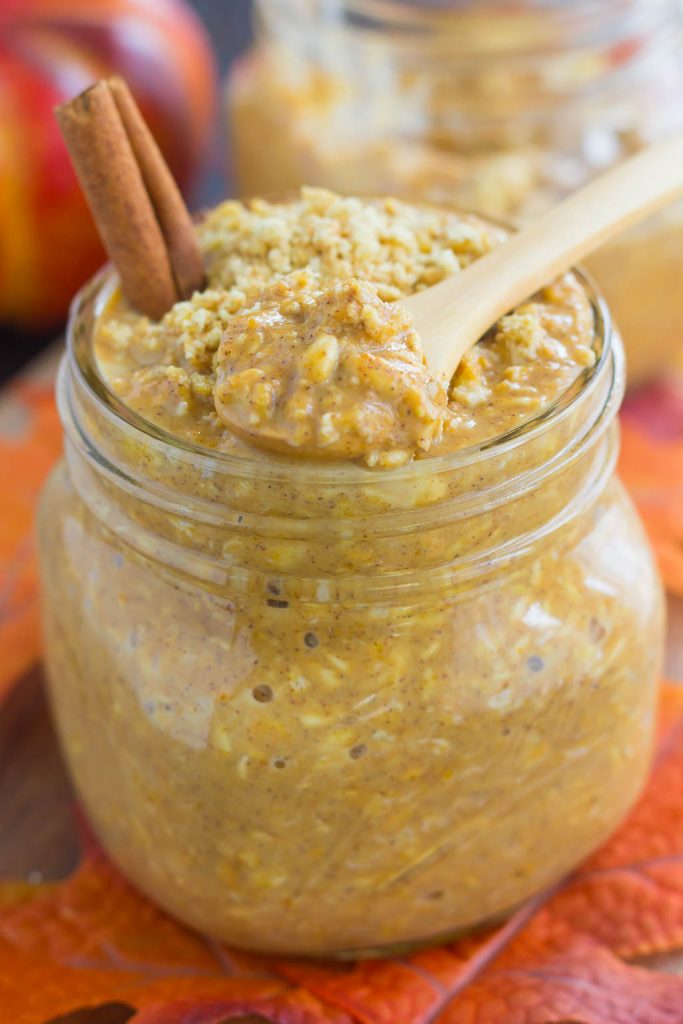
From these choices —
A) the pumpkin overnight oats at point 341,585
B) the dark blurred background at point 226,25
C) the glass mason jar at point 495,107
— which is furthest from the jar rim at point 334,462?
the dark blurred background at point 226,25

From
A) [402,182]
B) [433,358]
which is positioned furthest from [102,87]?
[402,182]

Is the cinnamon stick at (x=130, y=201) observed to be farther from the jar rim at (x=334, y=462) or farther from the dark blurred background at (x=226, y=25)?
the dark blurred background at (x=226, y=25)

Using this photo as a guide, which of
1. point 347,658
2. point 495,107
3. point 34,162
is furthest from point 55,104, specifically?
point 347,658

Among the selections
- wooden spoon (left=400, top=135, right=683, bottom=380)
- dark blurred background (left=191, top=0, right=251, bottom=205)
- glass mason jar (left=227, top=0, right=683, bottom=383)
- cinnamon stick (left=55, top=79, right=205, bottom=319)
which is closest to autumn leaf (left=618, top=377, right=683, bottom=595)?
glass mason jar (left=227, top=0, right=683, bottom=383)

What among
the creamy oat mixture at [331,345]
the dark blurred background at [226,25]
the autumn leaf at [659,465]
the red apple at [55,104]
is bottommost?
the autumn leaf at [659,465]

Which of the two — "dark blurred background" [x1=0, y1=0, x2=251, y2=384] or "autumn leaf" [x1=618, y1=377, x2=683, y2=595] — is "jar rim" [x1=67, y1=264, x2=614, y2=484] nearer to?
"autumn leaf" [x1=618, y1=377, x2=683, y2=595]

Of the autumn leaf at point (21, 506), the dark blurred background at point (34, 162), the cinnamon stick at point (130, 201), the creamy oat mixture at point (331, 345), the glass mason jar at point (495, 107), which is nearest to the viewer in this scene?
the creamy oat mixture at point (331, 345)

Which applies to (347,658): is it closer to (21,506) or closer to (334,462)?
(334,462)
